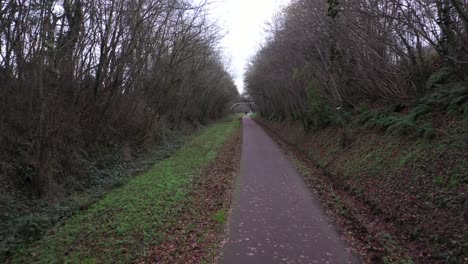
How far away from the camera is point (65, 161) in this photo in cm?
987

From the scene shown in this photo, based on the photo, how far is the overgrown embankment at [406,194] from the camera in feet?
17.3

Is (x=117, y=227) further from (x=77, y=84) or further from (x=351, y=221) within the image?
(x=77, y=84)

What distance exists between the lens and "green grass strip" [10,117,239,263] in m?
5.25

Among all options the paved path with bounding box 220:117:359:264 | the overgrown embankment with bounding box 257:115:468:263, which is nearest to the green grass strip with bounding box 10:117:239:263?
the paved path with bounding box 220:117:359:264

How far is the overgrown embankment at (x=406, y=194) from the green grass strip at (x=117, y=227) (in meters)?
3.72

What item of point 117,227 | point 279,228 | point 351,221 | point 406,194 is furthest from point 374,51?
point 117,227

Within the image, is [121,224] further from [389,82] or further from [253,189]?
[389,82]

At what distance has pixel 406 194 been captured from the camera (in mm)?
7000

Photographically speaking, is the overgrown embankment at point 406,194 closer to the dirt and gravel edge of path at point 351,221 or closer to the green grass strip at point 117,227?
the dirt and gravel edge of path at point 351,221

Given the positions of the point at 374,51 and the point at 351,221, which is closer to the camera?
the point at 351,221

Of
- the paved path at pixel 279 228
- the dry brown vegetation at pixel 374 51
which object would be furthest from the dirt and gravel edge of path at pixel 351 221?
the dry brown vegetation at pixel 374 51

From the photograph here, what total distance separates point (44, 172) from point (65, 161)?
1576mm

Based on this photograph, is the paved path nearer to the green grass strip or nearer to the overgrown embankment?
the overgrown embankment

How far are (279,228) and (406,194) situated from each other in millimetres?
3011
